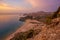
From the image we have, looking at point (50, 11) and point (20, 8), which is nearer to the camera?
point (50, 11)

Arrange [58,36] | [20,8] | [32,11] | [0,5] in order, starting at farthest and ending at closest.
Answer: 1. [0,5]
2. [20,8]
3. [32,11]
4. [58,36]

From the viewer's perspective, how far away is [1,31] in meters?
7.48

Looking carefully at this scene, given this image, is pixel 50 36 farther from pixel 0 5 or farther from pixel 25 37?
pixel 0 5

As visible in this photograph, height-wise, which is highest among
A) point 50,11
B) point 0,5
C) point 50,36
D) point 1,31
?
point 0,5

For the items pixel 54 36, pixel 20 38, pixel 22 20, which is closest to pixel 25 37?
pixel 20 38

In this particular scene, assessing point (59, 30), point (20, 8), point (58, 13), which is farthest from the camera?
point (20, 8)

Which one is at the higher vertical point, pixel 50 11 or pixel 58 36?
pixel 50 11

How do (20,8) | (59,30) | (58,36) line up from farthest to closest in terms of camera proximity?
(20,8), (59,30), (58,36)

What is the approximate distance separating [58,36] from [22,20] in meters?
5.98

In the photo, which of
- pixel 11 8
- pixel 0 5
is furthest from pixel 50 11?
pixel 0 5

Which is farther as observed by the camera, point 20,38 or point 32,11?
point 32,11

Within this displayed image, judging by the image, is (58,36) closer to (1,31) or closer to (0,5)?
(0,5)

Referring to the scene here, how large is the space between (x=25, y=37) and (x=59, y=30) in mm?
1829

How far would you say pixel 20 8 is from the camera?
5402 millimetres
